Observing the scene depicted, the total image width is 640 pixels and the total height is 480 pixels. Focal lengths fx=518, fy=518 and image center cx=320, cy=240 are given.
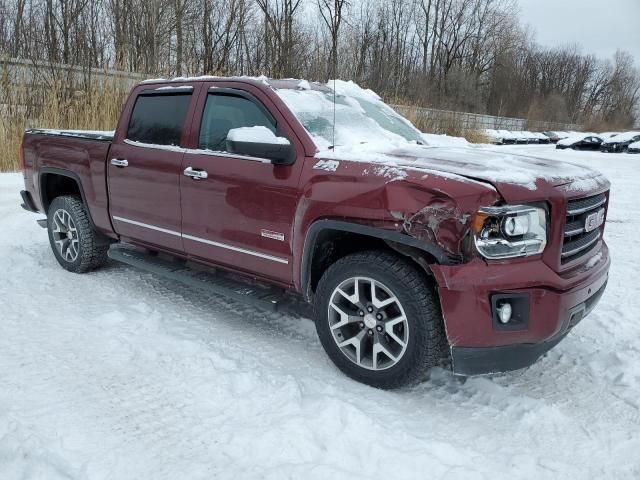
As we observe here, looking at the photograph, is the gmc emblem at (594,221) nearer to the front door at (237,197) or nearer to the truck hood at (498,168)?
the truck hood at (498,168)

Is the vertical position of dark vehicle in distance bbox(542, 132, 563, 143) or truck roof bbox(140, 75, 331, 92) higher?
dark vehicle in distance bbox(542, 132, 563, 143)

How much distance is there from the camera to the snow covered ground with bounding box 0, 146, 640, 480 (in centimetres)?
232

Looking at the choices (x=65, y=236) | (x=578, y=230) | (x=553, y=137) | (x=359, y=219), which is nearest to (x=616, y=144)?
(x=553, y=137)

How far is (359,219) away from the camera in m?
2.91

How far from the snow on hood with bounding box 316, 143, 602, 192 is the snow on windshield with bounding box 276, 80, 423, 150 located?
19cm

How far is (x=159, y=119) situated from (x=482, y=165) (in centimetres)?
260

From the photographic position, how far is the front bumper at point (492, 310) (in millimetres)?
2557

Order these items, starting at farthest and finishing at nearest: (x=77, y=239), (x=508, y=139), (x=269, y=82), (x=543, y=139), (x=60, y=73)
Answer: (x=543, y=139)
(x=508, y=139)
(x=60, y=73)
(x=77, y=239)
(x=269, y=82)

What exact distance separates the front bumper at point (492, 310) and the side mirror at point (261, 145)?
1192 millimetres

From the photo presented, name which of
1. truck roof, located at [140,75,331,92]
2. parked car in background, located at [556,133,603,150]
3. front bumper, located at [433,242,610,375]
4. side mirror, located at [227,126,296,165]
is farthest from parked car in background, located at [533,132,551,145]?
front bumper, located at [433,242,610,375]

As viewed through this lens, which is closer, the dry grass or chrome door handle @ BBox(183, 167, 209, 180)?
chrome door handle @ BBox(183, 167, 209, 180)

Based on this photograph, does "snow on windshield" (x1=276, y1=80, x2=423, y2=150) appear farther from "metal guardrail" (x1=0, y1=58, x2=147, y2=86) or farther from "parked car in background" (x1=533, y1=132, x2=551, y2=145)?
"parked car in background" (x1=533, y1=132, x2=551, y2=145)

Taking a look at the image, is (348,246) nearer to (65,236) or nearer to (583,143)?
(65,236)

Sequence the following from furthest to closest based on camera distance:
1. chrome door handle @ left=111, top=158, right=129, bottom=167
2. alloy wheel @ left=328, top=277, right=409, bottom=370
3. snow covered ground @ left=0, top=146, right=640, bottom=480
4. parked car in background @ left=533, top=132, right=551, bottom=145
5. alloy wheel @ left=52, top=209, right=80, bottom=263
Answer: parked car in background @ left=533, top=132, right=551, bottom=145 → alloy wheel @ left=52, top=209, right=80, bottom=263 → chrome door handle @ left=111, top=158, right=129, bottom=167 → alloy wheel @ left=328, top=277, right=409, bottom=370 → snow covered ground @ left=0, top=146, right=640, bottom=480
